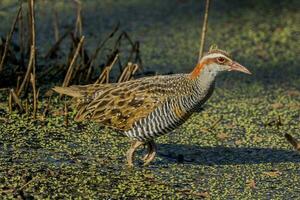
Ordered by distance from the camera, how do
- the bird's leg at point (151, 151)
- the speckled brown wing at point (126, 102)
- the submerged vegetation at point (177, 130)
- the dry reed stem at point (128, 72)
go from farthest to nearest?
the dry reed stem at point (128, 72) < the bird's leg at point (151, 151) < the speckled brown wing at point (126, 102) < the submerged vegetation at point (177, 130)

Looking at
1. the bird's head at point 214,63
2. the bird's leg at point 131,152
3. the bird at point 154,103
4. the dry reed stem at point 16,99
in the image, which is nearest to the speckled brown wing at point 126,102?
the bird at point 154,103

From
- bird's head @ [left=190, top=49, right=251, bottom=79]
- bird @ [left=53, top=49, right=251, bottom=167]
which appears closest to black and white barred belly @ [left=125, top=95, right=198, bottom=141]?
bird @ [left=53, top=49, right=251, bottom=167]

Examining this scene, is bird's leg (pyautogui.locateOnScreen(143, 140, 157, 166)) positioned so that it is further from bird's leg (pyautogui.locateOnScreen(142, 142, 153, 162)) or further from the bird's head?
the bird's head

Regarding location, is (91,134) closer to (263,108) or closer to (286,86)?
(263,108)

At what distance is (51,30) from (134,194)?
15.8 ft

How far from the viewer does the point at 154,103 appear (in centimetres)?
736

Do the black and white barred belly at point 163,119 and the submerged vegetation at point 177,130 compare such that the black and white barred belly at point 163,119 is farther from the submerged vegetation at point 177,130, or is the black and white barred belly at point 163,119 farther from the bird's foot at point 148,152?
the submerged vegetation at point 177,130

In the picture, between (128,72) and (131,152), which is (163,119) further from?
(128,72)

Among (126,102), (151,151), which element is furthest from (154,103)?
(151,151)

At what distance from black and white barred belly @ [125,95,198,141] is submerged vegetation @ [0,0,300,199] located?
1.04 feet

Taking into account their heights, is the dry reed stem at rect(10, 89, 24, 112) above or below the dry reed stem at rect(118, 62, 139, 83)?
below

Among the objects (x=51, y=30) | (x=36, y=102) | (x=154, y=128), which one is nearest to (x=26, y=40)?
(x=51, y=30)

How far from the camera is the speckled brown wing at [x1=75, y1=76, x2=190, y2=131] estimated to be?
7383mm

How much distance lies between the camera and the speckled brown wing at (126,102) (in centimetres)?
738
